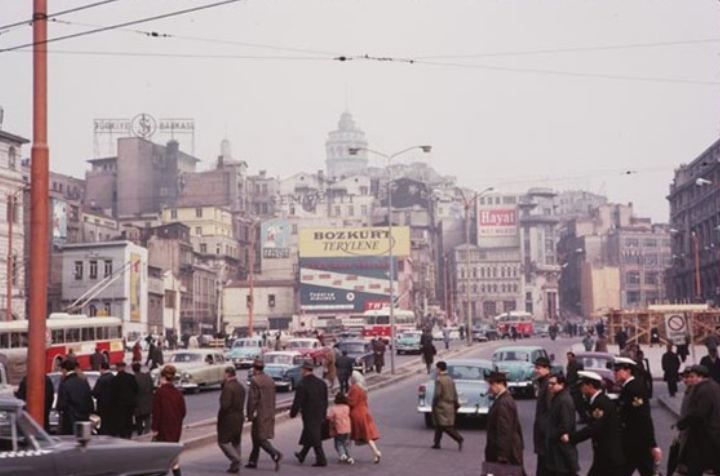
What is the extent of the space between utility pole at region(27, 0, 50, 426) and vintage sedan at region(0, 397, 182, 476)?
292 centimetres

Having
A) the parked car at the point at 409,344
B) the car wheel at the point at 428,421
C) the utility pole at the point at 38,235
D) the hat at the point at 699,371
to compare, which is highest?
the utility pole at the point at 38,235

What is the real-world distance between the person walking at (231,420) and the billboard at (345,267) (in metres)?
96.4

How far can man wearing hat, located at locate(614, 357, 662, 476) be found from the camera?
11430mm

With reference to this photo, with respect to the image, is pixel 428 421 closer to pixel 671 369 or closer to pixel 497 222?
pixel 671 369

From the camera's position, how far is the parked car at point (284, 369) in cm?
3419

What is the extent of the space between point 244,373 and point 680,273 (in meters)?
87.1

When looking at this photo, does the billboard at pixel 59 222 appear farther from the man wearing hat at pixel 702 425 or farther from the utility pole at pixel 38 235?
the man wearing hat at pixel 702 425

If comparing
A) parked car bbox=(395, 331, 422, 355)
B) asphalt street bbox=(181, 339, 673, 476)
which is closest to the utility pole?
asphalt street bbox=(181, 339, 673, 476)

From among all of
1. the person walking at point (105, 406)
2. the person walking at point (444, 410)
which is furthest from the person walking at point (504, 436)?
the person walking at point (105, 406)

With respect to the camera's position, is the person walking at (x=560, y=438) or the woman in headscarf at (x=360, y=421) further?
the woman in headscarf at (x=360, y=421)

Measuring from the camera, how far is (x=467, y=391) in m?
22.1

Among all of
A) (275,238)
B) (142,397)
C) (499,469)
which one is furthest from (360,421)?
(275,238)

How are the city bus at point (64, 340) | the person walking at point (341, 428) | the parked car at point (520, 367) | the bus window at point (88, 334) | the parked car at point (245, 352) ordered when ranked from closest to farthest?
the person walking at point (341, 428) < the parked car at point (520, 367) < the city bus at point (64, 340) < the bus window at point (88, 334) < the parked car at point (245, 352)

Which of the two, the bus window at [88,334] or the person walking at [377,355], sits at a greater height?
the bus window at [88,334]
